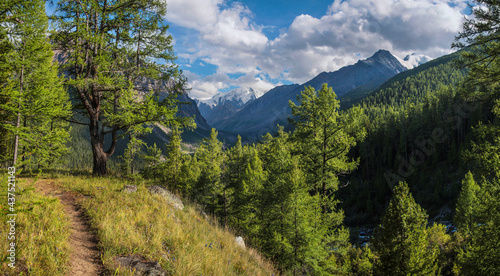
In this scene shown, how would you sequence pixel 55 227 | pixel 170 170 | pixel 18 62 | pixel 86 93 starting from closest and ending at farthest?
pixel 55 227
pixel 18 62
pixel 86 93
pixel 170 170

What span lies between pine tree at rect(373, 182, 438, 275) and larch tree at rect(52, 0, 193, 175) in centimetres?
1333

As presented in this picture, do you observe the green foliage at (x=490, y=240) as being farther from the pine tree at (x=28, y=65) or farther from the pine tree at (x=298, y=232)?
the pine tree at (x=28, y=65)

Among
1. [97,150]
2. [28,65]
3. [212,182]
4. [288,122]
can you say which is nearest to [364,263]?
[288,122]

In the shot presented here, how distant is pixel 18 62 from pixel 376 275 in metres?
19.6

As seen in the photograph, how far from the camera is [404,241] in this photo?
1229cm

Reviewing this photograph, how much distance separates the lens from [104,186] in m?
9.21

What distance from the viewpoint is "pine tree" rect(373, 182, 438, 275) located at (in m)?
11.9

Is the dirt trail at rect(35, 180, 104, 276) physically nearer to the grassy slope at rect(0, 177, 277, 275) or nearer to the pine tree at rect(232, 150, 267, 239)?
the grassy slope at rect(0, 177, 277, 275)

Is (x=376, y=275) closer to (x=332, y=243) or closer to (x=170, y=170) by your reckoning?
(x=332, y=243)

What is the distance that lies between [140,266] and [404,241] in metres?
14.0

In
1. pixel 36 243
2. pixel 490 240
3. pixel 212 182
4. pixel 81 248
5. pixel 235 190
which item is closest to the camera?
pixel 36 243

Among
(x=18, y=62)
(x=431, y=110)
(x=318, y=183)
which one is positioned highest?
(x=431, y=110)

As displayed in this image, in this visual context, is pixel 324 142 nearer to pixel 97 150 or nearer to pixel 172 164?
pixel 97 150

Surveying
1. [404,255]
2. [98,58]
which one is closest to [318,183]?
[404,255]
